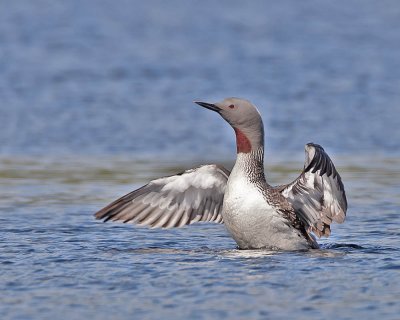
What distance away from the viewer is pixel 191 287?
7973 mm

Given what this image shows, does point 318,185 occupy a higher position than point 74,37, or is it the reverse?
point 74,37

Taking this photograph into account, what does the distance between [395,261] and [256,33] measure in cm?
1730

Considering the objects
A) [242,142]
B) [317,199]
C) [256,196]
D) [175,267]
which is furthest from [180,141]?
[175,267]

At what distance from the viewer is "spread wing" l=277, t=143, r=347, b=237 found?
965 centimetres

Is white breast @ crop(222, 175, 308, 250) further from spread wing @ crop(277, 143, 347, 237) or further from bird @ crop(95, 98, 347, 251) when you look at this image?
spread wing @ crop(277, 143, 347, 237)

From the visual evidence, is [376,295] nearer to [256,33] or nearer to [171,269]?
[171,269]

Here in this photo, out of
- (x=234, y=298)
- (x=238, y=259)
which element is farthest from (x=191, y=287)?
(x=238, y=259)

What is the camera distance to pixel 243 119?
9.85 metres

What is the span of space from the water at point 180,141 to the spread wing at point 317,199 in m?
0.29

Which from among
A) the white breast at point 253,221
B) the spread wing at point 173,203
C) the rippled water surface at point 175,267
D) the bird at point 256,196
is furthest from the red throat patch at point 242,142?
the rippled water surface at point 175,267

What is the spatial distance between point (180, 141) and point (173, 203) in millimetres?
5525

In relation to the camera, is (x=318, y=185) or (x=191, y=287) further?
(x=318, y=185)

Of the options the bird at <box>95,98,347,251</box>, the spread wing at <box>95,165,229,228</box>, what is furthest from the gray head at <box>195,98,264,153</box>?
the spread wing at <box>95,165,229,228</box>

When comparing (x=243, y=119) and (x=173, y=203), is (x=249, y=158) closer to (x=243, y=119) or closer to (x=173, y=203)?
(x=243, y=119)
